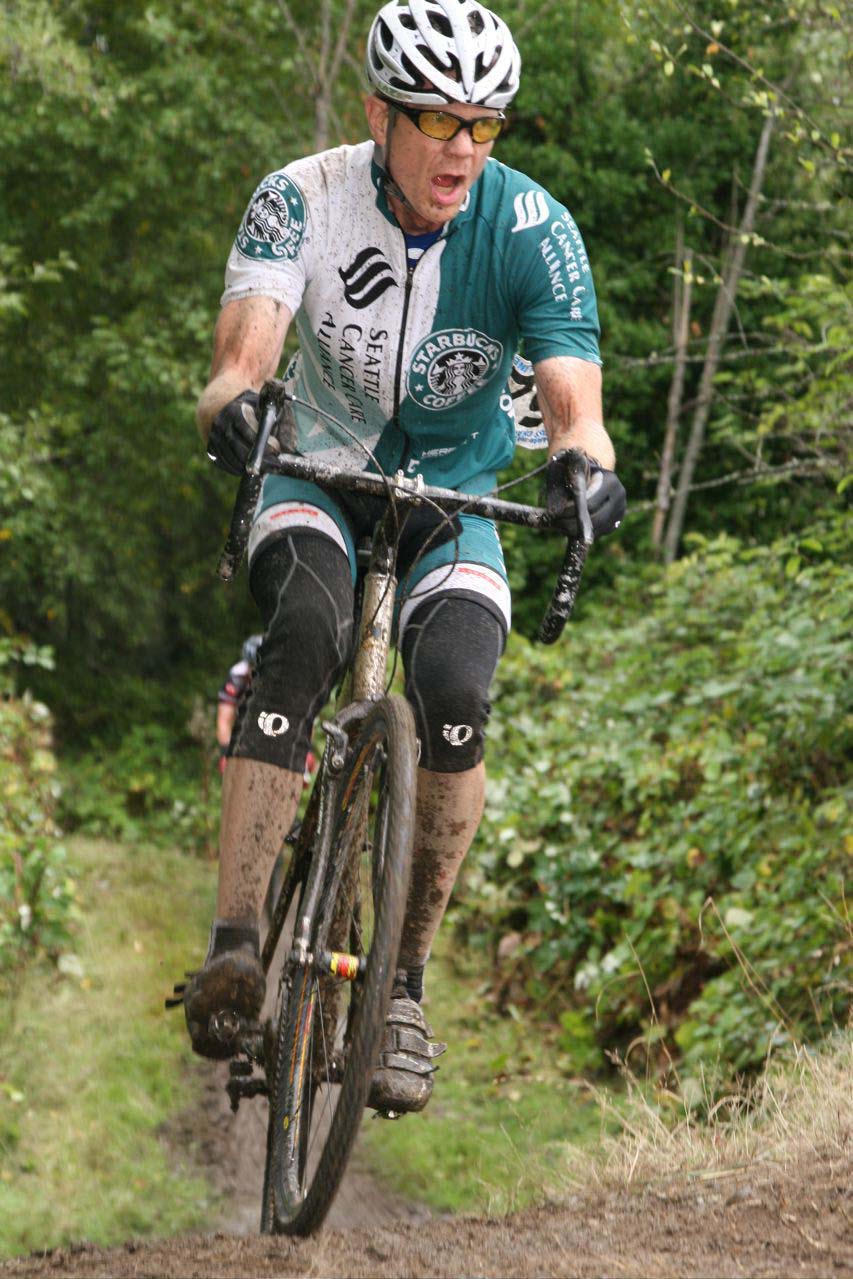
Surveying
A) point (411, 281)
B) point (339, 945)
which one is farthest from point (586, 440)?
point (339, 945)

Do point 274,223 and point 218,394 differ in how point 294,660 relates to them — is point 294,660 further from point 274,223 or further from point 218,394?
point 274,223

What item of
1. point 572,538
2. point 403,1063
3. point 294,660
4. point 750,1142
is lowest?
point 750,1142

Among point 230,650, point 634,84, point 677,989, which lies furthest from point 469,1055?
point 634,84

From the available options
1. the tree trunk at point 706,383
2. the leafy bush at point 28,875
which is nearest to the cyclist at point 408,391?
the leafy bush at point 28,875

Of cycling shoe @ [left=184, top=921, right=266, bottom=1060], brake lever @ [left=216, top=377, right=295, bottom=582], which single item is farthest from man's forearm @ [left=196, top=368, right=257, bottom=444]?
cycling shoe @ [left=184, top=921, right=266, bottom=1060]

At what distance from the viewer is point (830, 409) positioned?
23.9 ft

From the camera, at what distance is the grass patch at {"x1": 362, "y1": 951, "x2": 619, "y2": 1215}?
6035 mm

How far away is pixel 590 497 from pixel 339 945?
1184 mm

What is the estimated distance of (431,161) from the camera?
363 centimetres

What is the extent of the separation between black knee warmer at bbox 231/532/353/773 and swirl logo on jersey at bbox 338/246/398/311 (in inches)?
→ 28.2

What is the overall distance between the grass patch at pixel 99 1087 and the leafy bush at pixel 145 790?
4.52 metres

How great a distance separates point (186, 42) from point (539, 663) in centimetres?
741

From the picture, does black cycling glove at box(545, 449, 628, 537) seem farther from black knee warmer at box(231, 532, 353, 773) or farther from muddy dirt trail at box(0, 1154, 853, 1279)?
muddy dirt trail at box(0, 1154, 853, 1279)

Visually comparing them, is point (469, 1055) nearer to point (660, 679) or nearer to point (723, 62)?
point (660, 679)
